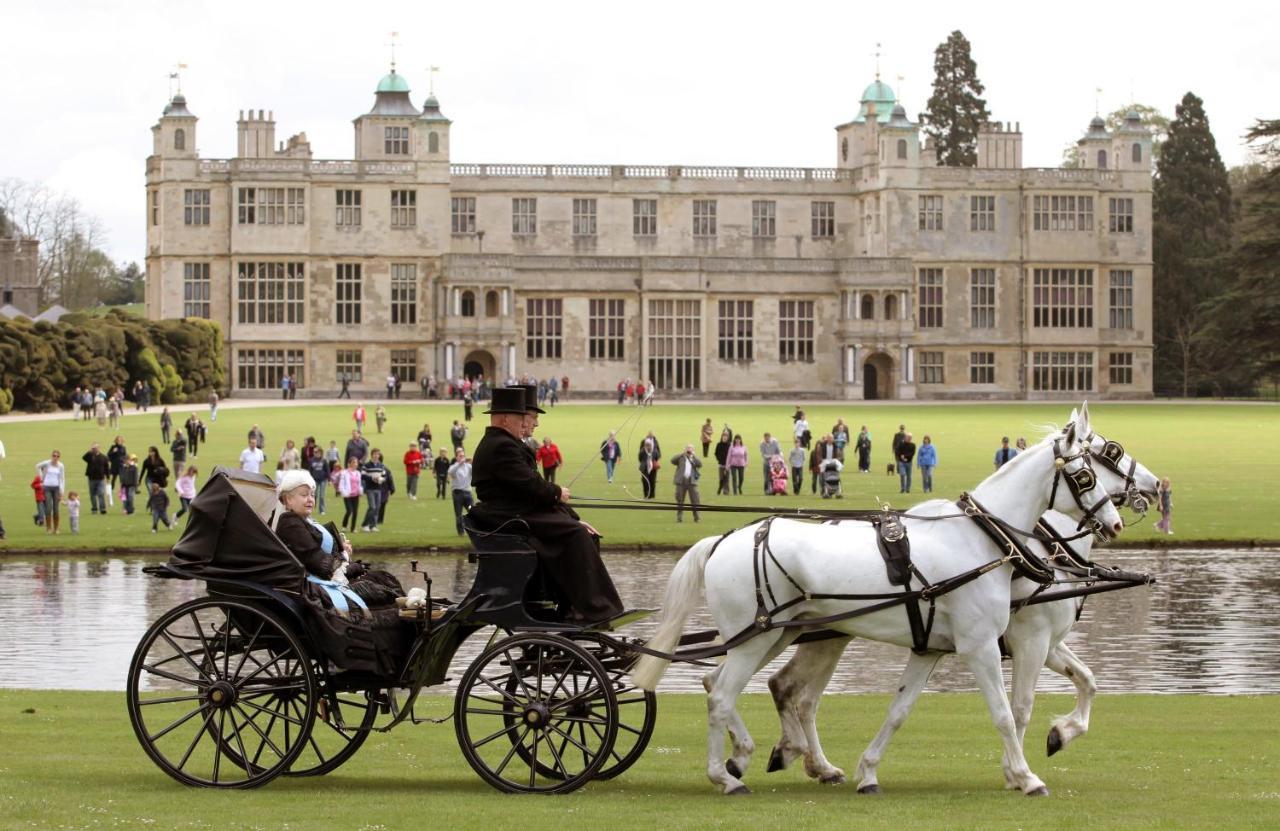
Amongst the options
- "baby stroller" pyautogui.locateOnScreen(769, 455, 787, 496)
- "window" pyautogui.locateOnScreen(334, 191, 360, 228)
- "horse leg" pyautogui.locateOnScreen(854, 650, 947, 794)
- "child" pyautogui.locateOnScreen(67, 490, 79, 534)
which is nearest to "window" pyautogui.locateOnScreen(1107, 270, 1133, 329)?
"window" pyautogui.locateOnScreen(334, 191, 360, 228)

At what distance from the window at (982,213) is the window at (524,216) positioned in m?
17.8

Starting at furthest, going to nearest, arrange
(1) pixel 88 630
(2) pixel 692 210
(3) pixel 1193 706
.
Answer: (2) pixel 692 210 < (1) pixel 88 630 < (3) pixel 1193 706

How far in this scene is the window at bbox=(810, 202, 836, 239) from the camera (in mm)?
80875

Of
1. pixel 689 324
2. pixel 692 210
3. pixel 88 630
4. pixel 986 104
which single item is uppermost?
pixel 986 104

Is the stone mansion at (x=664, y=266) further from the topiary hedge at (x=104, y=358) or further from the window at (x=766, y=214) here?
the topiary hedge at (x=104, y=358)

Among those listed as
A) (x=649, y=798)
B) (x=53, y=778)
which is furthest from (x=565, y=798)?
(x=53, y=778)

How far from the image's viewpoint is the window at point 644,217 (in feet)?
262

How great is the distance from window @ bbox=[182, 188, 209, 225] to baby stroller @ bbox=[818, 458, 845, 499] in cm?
4626

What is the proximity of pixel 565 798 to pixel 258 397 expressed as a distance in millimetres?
66464

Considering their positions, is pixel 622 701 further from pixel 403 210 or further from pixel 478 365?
pixel 403 210

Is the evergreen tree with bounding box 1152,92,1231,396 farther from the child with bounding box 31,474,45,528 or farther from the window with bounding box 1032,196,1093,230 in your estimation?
the child with bounding box 31,474,45,528

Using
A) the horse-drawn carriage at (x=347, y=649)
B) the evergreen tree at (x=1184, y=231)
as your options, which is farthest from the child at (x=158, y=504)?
the evergreen tree at (x=1184, y=231)

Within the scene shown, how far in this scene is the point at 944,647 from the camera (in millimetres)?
10141

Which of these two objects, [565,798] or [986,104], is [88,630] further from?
[986,104]
